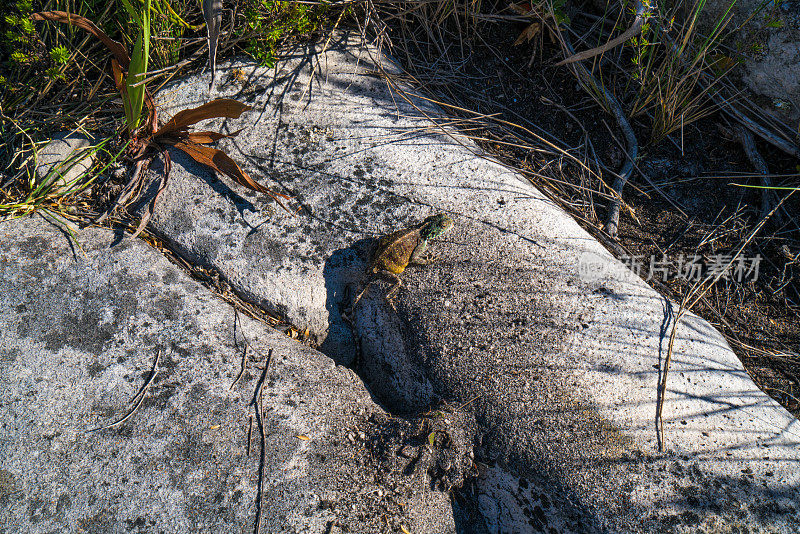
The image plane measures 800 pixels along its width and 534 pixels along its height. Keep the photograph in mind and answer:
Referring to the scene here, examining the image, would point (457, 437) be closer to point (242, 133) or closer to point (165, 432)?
point (165, 432)

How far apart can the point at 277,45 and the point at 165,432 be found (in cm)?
219

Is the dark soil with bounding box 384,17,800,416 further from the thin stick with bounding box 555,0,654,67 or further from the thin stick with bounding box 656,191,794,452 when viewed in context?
the thin stick with bounding box 555,0,654,67

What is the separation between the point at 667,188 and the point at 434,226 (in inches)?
59.8

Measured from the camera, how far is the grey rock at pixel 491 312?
1.89 m

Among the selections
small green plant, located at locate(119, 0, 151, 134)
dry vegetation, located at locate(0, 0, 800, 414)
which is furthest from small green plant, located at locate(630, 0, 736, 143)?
small green plant, located at locate(119, 0, 151, 134)

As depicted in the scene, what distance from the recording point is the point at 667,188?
2896 mm

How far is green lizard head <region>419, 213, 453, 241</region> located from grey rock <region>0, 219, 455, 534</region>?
0.75 meters

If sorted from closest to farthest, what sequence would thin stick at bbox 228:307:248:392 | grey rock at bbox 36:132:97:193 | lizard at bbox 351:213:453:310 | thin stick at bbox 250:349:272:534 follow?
thin stick at bbox 250:349:272:534
thin stick at bbox 228:307:248:392
lizard at bbox 351:213:453:310
grey rock at bbox 36:132:97:193

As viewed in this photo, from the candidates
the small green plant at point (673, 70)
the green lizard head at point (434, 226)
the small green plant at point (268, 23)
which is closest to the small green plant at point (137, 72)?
the small green plant at point (268, 23)

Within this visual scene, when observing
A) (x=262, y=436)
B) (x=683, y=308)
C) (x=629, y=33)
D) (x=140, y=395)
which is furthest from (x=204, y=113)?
(x=683, y=308)

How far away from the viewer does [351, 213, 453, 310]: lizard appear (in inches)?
90.0

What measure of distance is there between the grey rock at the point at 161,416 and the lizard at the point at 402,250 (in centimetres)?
48

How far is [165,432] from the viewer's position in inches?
75.0

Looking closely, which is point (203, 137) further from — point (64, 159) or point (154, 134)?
point (64, 159)
